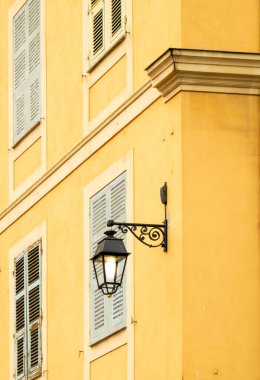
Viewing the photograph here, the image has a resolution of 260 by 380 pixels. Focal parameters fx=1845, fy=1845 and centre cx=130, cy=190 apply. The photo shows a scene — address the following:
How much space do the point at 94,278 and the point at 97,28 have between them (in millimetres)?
2914

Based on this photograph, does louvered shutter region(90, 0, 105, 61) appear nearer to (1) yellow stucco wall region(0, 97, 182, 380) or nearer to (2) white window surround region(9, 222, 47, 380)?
(1) yellow stucco wall region(0, 97, 182, 380)

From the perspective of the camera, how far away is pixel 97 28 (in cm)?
2128

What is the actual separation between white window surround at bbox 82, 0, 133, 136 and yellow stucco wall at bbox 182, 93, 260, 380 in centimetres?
180

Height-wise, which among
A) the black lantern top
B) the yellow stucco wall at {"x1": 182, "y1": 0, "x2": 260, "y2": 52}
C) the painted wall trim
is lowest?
the black lantern top

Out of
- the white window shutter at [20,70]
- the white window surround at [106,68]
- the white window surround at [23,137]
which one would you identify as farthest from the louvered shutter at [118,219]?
the white window shutter at [20,70]

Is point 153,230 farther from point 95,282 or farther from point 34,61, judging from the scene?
point 34,61

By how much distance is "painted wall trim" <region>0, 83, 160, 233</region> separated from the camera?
1964cm

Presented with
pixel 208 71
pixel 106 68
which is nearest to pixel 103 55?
pixel 106 68

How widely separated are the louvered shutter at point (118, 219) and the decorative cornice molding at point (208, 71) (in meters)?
1.77

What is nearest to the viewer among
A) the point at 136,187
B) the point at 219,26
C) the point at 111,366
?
the point at 219,26

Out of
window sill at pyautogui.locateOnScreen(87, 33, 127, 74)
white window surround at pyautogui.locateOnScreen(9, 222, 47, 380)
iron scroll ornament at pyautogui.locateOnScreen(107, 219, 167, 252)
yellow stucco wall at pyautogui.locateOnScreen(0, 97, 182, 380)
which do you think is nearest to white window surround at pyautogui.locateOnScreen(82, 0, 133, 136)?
window sill at pyautogui.locateOnScreen(87, 33, 127, 74)

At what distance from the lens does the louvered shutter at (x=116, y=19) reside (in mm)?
20453

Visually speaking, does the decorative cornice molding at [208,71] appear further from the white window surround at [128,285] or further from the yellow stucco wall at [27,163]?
the yellow stucco wall at [27,163]

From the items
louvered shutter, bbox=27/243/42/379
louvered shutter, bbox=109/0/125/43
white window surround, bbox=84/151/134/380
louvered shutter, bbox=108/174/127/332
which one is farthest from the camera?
louvered shutter, bbox=27/243/42/379
